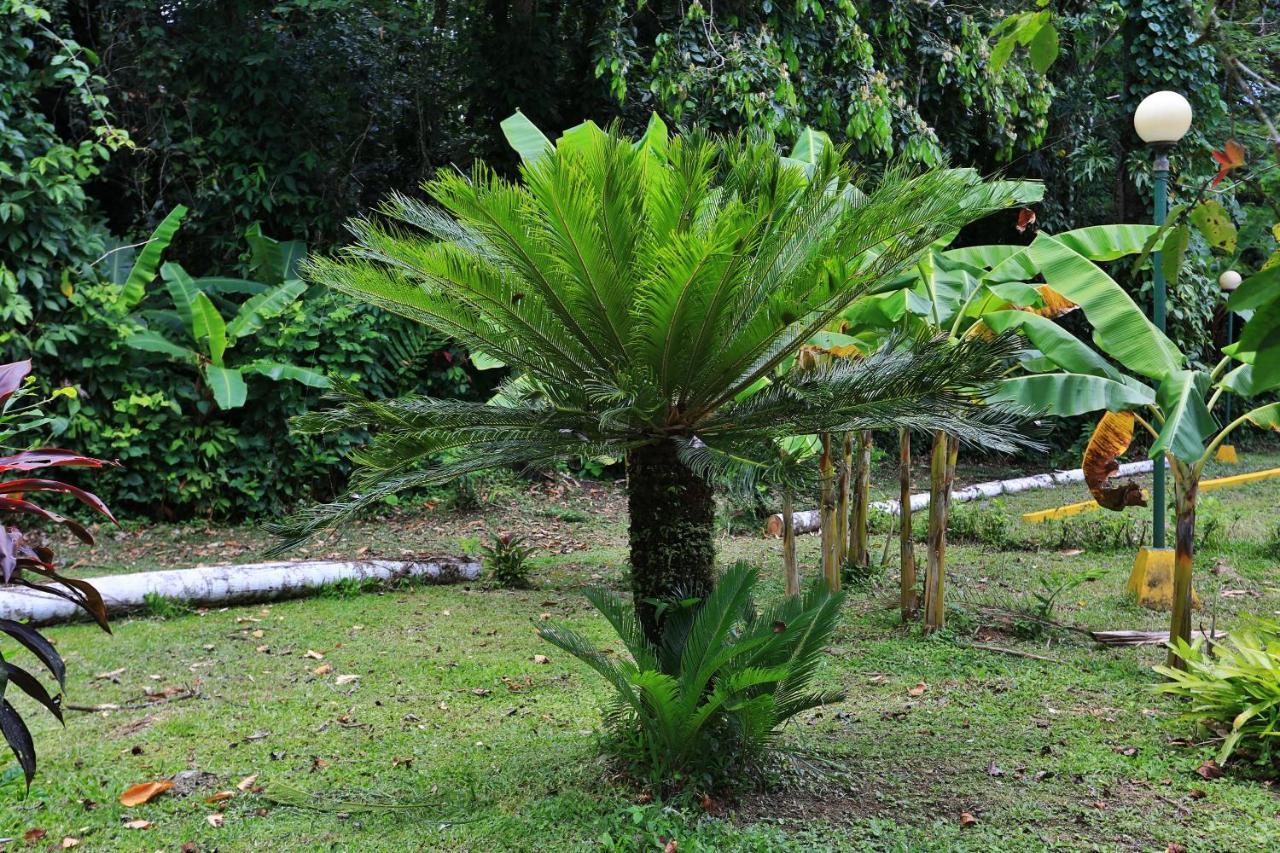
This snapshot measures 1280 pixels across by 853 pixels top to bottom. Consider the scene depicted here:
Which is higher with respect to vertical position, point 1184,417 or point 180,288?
point 180,288

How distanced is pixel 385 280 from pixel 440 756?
2057 millimetres

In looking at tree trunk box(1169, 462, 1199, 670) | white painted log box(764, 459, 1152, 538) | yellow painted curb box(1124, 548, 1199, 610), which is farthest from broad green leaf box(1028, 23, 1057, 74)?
white painted log box(764, 459, 1152, 538)

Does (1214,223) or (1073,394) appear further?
(1073,394)

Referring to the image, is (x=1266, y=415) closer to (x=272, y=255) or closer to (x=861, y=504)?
(x=861, y=504)

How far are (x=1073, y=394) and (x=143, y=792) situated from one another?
14.7ft

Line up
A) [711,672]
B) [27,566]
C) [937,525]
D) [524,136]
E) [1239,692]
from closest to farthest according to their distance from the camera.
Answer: [27,566] < [711,672] < [1239,692] < [937,525] < [524,136]

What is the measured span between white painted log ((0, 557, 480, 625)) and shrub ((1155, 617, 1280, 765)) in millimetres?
5298

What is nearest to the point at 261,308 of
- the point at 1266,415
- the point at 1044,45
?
the point at 1266,415

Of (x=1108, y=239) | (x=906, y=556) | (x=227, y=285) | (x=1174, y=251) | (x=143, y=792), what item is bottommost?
(x=143, y=792)

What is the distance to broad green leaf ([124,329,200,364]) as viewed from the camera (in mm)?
8836

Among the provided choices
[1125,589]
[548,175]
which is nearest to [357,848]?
[548,175]

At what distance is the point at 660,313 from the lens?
3.24m

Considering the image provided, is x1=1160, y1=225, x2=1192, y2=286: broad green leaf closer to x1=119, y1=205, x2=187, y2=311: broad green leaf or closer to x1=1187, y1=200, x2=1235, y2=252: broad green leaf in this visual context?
x1=1187, y1=200, x2=1235, y2=252: broad green leaf

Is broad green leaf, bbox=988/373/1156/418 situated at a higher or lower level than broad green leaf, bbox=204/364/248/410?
lower
